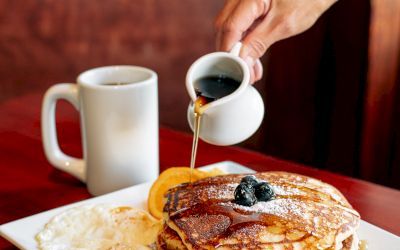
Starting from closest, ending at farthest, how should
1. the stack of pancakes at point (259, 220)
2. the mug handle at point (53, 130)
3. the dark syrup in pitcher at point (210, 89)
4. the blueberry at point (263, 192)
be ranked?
the stack of pancakes at point (259, 220)
the blueberry at point (263, 192)
the dark syrup in pitcher at point (210, 89)
the mug handle at point (53, 130)

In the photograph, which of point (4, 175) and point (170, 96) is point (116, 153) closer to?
point (4, 175)

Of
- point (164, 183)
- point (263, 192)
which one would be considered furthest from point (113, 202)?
point (263, 192)

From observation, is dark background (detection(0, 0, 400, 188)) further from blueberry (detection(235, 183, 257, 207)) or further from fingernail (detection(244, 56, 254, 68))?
blueberry (detection(235, 183, 257, 207))

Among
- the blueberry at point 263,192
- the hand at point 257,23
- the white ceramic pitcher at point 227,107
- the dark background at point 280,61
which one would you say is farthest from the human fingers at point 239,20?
the dark background at point 280,61

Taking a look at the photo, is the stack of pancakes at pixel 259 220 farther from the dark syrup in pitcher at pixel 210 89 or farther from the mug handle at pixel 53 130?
the mug handle at pixel 53 130

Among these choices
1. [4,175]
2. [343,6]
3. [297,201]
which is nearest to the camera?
[297,201]

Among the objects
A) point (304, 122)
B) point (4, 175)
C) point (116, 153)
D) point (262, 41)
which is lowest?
point (304, 122)

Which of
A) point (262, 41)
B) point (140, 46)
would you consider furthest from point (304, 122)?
point (262, 41)
